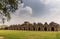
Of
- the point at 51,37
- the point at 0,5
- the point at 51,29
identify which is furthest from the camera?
the point at 51,29

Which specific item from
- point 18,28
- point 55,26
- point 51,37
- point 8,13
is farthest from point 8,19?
point 55,26

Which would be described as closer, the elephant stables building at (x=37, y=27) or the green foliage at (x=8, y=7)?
the green foliage at (x=8, y=7)

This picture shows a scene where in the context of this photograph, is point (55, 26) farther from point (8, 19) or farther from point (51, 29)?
point (8, 19)

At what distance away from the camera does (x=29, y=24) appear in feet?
176

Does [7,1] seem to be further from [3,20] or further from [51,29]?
[51,29]

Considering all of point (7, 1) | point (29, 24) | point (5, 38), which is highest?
point (7, 1)

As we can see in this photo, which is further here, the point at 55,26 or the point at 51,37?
the point at 55,26

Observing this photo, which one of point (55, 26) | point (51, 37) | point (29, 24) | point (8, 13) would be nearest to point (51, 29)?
point (55, 26)

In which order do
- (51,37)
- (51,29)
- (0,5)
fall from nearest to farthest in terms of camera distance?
1. (0,5)
2. (51,37)
3. (51,29)

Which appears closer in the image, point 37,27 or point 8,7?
point 8,7

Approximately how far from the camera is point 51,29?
171 ft

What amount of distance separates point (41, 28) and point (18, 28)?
5.84 meters

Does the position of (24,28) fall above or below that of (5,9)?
below

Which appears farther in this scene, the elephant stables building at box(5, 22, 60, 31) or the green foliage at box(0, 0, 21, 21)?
the elephant stables building at box(5, 22, 60, 31)
